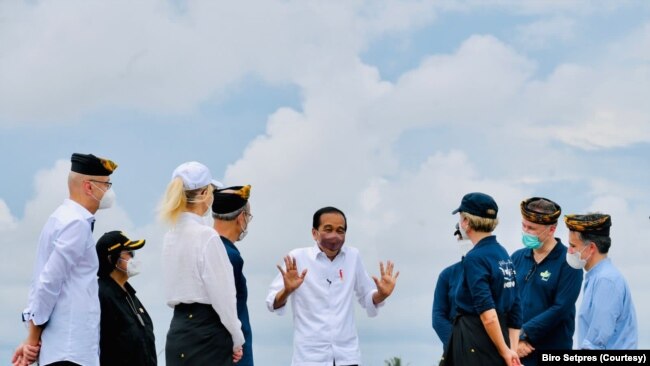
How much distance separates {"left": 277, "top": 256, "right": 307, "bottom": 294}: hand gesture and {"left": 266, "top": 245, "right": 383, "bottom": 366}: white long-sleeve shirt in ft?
0.65

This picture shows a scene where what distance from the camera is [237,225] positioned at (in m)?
8.62

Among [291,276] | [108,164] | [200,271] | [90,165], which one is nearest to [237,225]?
[200,271]

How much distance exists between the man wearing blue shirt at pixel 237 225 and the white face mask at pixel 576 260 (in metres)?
3.17

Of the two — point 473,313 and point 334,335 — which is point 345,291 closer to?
point 334,335

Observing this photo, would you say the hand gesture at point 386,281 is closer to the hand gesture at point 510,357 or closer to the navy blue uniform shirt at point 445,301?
the navy blue uniform shirt at point 445,301

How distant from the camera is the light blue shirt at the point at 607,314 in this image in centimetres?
871

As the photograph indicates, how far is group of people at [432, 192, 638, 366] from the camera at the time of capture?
324 inches

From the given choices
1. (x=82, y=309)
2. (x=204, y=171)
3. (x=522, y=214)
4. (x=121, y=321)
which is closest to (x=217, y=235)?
(x=204, y=171)

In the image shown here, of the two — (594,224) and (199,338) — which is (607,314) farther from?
(199,338)

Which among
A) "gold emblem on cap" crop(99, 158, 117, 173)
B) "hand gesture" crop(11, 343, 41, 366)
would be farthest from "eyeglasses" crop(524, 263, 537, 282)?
"hand gesture" crop(11, 343, 41, 366)

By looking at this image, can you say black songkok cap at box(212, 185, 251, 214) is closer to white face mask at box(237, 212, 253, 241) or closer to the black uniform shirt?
white face mask at box(237, 212, 253, 241)

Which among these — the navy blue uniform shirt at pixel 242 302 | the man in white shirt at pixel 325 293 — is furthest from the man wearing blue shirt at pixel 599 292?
the navy blue uniform shirt at pixel 242 302

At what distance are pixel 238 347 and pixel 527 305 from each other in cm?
328

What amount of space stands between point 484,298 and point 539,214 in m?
1.94
